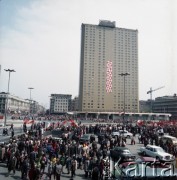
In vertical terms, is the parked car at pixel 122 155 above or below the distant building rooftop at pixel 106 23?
below

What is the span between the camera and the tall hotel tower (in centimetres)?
18000

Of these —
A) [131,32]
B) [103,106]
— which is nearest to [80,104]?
[103,106]

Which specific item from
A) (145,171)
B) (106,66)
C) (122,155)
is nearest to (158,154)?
(122,155)

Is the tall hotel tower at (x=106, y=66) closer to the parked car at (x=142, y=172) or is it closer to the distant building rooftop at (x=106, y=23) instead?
the distant building rooftop at (x=106, y=23)

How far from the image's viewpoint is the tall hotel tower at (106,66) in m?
180

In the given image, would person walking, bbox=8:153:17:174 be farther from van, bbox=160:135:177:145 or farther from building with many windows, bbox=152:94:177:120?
building with many windows, bbox=152:94:177:120

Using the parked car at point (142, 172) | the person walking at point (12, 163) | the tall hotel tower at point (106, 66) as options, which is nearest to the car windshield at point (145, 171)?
the parked car at point (142, 172)

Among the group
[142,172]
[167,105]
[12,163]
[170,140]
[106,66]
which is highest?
[106,66]

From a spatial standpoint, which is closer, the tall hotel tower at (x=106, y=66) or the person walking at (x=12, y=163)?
the person walking at (x=12, y=163)

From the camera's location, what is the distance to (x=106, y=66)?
614ft

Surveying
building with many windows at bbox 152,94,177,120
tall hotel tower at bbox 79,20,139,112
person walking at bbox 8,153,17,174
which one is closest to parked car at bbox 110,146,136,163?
person walking at bbox 8,153,17,174

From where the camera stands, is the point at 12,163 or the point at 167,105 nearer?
the point at 12,163

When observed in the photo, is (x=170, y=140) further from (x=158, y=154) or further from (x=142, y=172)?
(x=142, y=172)

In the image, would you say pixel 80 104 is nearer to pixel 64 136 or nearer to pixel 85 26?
pixel 85 26
